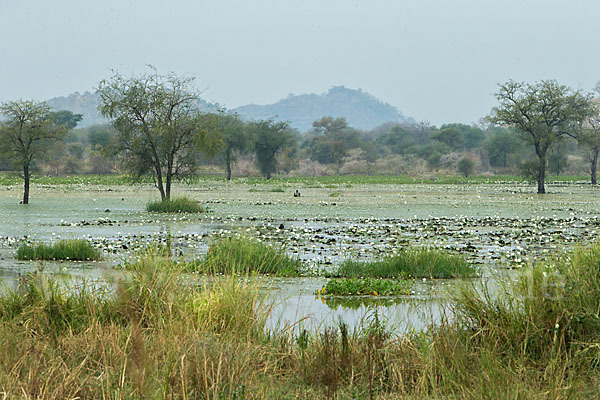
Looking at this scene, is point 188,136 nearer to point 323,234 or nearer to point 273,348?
point 323,234

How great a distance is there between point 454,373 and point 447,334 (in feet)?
2.28

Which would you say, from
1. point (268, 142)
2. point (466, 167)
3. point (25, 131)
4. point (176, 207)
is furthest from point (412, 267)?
point (466, 167)

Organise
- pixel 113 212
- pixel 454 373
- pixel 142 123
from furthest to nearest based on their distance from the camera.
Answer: pixel 142 123 < pixel 113 212 < pixel 454 373

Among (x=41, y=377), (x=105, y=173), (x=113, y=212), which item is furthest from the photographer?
(x=105, y=173)

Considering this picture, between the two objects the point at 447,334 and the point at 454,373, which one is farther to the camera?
the point at 447,334

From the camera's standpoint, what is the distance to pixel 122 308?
8.41 meters

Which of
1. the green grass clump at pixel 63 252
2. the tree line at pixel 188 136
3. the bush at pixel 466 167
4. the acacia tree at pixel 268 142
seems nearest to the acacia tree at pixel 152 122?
the tree line at pixel 188 136

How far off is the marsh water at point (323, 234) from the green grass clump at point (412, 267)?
20.1 inches

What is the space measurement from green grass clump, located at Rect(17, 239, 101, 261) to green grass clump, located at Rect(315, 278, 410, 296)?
5533 mm

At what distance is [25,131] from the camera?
34719 millimetres

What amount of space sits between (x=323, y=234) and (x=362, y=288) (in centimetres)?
935

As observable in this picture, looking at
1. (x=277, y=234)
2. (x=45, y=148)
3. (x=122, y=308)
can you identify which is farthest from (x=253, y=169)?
(x=122, y=308)

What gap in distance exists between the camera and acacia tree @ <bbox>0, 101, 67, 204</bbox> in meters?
34.3

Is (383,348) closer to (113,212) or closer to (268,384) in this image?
(268,384)
